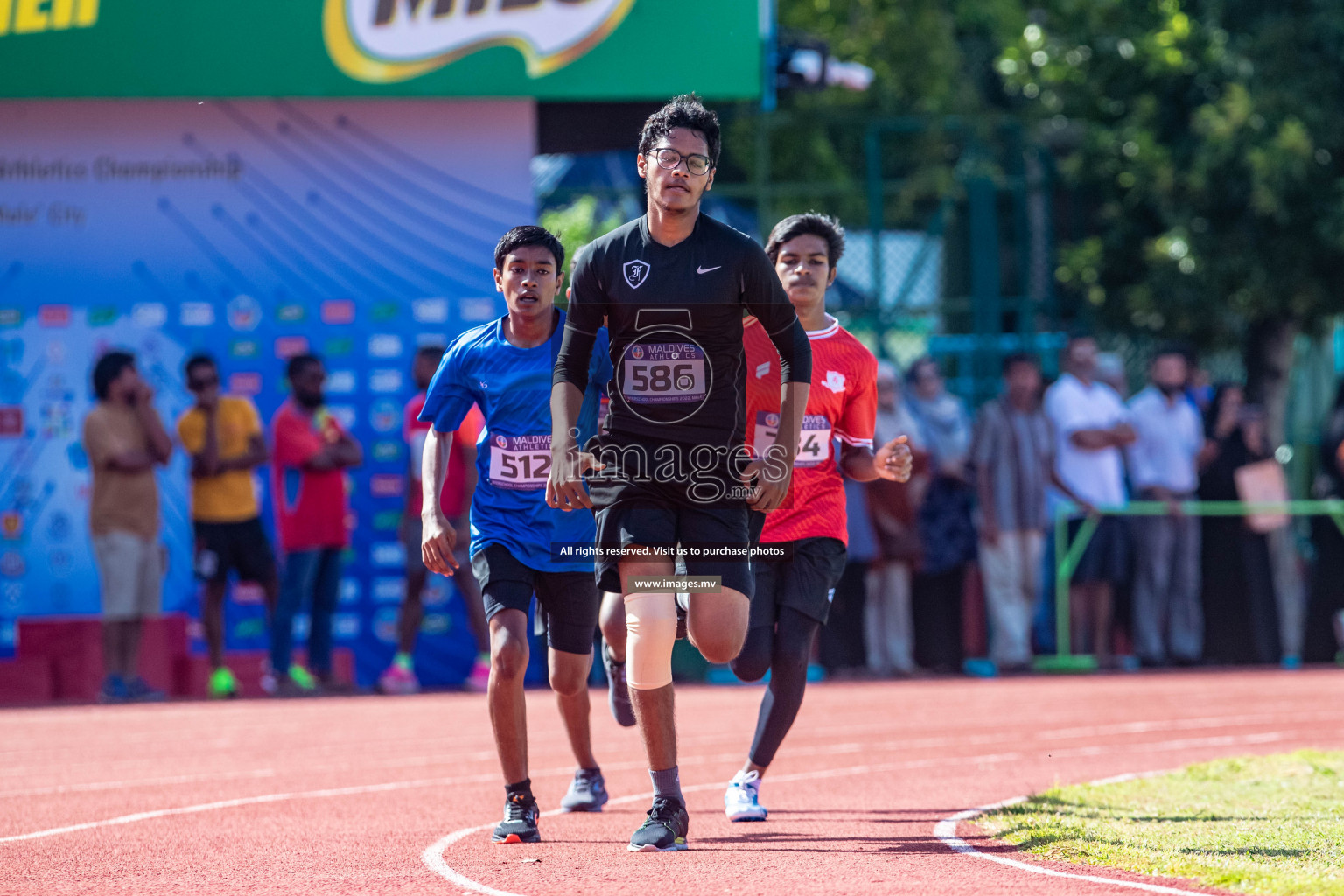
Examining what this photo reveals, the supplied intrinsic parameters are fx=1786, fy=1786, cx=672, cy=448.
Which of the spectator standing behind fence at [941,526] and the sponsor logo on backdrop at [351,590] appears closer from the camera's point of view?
the sponsor logo on backdrop at [351,590]

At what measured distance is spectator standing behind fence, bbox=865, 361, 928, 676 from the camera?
14.3 meters

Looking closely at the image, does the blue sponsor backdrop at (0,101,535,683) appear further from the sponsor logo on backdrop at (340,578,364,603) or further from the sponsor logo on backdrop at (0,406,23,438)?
the sponsor logo on backdrop at (340,578,364,603)

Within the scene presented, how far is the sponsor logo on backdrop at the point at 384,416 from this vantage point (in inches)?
566

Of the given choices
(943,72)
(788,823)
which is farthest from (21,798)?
(943,72)

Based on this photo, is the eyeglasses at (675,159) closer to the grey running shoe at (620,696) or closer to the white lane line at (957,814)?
the grey running shoe at (620,696)

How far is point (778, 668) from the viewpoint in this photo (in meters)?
7.34

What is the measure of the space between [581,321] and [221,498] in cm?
810

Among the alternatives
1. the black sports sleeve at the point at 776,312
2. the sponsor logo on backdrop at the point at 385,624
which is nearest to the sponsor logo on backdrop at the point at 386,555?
the sponsor logo on backdrop at the point at 385,624

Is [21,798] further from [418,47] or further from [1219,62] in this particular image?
[1219,62]

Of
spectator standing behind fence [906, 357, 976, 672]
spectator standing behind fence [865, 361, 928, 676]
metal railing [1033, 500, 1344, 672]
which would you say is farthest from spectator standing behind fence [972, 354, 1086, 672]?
spectator standing behind fence [865, 361, 928, 676]

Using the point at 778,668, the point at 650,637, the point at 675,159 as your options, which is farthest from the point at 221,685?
the point at 675,159

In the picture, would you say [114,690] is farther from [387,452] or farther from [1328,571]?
[1328,571]

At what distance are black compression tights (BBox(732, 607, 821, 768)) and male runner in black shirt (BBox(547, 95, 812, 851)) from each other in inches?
37.1

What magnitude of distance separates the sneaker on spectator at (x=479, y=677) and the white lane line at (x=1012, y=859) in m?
6.41
